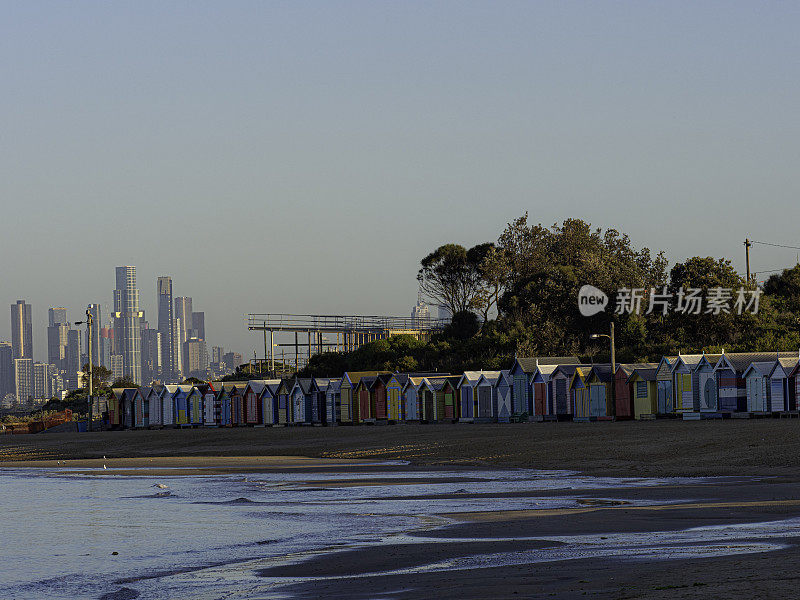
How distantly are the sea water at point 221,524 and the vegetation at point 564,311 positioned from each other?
46337 millimetres

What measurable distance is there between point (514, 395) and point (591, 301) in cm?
2597

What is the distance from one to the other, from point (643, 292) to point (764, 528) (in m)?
70.9

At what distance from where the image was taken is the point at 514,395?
6216 cm

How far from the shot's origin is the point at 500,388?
62.9 m

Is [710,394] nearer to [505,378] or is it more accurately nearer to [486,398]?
[505,378]

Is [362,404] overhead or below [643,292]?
below

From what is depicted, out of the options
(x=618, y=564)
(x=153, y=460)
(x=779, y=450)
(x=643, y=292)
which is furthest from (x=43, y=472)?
(x=643, y=292)

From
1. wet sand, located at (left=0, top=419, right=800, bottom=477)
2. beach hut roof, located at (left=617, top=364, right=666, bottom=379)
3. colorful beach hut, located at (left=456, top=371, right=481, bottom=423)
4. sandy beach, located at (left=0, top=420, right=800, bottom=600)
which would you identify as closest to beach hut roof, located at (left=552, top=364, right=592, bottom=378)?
beach hut roof, located at (left=617, top=364, right=666, bottom=379)

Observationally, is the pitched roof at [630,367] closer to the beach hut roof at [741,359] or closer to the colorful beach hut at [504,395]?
the beach hut roof at [741,359]

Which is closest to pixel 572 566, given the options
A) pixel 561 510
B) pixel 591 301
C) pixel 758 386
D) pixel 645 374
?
pixel 561 510

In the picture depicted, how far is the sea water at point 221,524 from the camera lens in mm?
13966

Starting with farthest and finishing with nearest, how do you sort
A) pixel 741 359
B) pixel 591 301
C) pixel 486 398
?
pixel 591 301, pixel 486 398, pixel 741 359

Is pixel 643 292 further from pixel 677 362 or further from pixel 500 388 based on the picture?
pixel 677 362

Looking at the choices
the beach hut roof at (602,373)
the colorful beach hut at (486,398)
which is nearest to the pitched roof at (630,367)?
the beach hut roof at (602,373)
